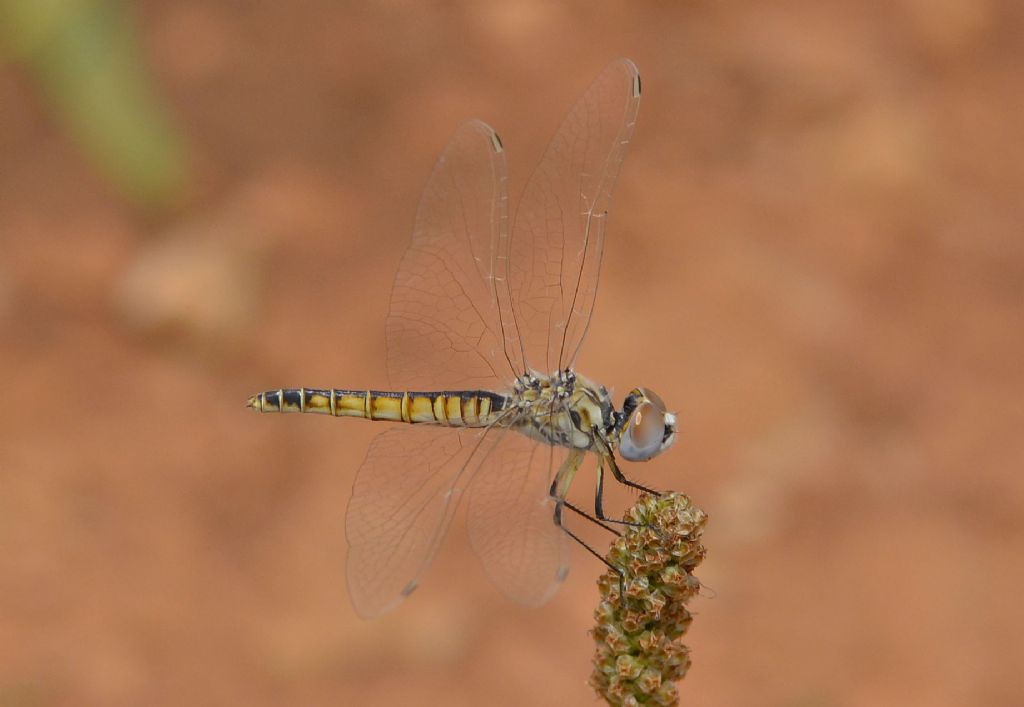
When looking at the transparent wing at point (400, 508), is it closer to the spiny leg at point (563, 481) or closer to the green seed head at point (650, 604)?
the spiny leg at point (563, 481)

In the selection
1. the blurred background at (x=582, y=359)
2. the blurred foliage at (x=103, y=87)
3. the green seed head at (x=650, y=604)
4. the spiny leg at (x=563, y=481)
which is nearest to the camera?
the green seed head at (x=650, y=604)

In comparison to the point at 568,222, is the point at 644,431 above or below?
below

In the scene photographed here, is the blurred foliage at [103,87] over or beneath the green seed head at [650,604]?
over

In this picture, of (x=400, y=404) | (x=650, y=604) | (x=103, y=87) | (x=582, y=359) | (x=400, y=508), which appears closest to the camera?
(x=650, y=604)

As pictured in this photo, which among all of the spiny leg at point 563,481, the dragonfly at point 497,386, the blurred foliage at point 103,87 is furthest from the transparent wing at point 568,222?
the blurred foliage at point 103,87

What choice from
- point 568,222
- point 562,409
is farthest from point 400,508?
point 568,222

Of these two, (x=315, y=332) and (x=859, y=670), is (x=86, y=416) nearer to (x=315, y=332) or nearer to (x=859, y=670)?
(x=315, y=332)

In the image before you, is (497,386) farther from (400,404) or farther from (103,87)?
(103,87)
